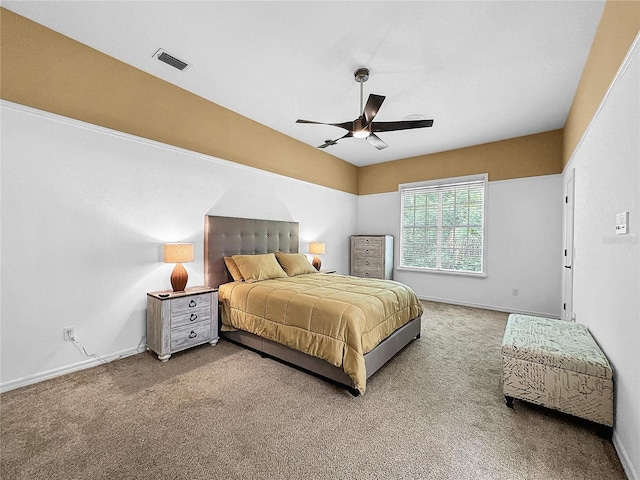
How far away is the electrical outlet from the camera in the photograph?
2.49 m

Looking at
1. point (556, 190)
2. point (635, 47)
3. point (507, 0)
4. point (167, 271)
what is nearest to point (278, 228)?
point (167, 271)

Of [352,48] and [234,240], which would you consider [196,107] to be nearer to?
[234,240]

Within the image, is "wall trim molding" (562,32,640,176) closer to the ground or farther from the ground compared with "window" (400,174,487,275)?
farther from the ground

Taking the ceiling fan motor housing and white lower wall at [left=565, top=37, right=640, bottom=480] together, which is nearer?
white lower wall at [left=565, top=37, right=640, bottom=480]

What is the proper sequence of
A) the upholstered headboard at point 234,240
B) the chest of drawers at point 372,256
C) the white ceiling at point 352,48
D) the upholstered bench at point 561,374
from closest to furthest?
the upholstered bench at point 561,374 < the white ceiling at point 352,48 < the upholstered headboard at point 234,240 < the chest of drawers at point 372,256

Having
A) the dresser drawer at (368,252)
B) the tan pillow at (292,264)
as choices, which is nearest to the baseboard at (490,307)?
the dresser drawer at (368,252)

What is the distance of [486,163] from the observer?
195 inches

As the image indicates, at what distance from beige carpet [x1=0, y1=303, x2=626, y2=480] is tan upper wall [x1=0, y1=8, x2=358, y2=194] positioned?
2460 millimetres

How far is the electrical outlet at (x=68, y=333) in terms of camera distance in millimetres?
2494

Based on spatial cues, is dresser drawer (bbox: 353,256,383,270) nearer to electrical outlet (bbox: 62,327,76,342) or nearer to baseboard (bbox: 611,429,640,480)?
baseboard (bbox: 611,429,640,480)

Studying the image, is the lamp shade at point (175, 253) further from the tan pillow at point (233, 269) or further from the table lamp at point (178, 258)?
the tan pillow at point (233, 269)

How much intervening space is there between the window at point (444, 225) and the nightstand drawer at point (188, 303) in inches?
164

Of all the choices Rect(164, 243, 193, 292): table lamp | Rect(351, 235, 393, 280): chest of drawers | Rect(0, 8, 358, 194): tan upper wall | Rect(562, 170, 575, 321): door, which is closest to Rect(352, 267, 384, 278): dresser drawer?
Rect(351, 235, 393, 280): chest of drawers

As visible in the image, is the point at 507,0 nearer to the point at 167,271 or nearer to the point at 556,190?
the point at 556,190
